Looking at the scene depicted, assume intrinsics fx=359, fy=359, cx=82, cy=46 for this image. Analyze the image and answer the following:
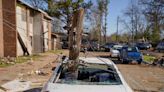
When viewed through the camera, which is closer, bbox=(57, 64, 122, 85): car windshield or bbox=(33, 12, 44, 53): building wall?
bbox=(57, 64, 122, 85): car windshield

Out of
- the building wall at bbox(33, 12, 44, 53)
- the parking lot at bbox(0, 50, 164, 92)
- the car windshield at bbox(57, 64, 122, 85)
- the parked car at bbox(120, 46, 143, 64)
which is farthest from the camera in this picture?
the building wall at bbox(33, 12, 44, 53)

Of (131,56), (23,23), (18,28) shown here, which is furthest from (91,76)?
(23,23)

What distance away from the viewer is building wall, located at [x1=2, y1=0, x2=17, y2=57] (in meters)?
33.8

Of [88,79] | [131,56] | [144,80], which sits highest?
[88,79]

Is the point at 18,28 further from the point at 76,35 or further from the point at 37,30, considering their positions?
the point at 76,35

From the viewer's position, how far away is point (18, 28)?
36.6 metres

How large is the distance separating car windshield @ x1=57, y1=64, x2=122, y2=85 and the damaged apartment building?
54.9 feet

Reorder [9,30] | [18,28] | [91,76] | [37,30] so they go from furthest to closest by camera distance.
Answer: [37,30] → [18,28] → [9,30] → [91,76]

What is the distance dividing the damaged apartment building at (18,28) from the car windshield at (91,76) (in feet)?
54.9

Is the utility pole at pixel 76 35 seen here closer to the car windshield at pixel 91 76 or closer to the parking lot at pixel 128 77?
the car windshield at pixel 91 76

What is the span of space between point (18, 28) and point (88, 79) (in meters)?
28.9

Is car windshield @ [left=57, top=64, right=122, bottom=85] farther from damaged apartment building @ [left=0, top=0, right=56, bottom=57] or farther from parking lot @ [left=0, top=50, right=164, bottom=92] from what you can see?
damaged apartment building @ [left=0, top=0, right=56, bottom=57]

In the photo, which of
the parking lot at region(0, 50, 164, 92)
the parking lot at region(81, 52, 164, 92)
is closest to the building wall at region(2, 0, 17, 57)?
the parking lot at region(0, 50, 164, 92)

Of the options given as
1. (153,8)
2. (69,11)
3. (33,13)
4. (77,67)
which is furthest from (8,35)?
(69,11)
